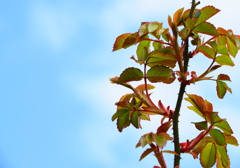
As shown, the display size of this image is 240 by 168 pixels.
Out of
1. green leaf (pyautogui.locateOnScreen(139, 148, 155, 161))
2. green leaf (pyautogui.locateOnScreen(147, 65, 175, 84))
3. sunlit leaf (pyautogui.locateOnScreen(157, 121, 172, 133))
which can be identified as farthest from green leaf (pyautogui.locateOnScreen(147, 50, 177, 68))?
green leaf (pyautogui.locateOnScreen(139, 148, 155, 161))

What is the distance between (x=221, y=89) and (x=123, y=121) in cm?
42

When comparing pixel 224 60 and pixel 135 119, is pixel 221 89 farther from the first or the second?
pixel 135 119

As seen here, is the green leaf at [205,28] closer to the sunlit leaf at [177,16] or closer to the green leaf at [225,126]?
the sunlit leaf at [177,16]

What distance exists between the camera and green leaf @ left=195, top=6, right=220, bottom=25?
55.1 inches

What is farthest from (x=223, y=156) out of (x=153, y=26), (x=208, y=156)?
(x=153, y=26)

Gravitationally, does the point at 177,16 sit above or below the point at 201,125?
above

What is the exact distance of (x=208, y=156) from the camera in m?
1.55

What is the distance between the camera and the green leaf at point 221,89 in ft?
4.98

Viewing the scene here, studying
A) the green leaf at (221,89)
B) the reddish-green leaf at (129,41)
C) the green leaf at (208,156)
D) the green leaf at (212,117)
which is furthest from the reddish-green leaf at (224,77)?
the reddish-green leaf at (129,41)

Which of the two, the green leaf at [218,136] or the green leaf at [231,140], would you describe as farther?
the green leaf at [231,140]

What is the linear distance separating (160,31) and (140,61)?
0.16 m

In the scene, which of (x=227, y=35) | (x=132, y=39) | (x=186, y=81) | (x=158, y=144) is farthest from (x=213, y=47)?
(x=158, y=144)

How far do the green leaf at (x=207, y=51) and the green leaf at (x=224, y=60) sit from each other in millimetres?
29

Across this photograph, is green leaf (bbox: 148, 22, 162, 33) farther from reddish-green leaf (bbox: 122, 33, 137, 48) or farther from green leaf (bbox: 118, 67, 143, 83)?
green leaf (bbox: 118, 67, 143, 83)
